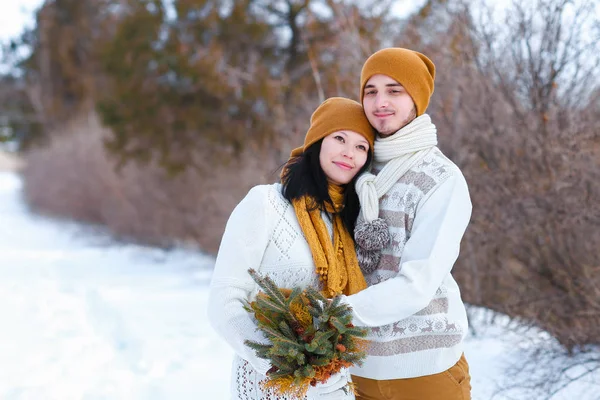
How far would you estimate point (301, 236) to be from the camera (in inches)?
95.8

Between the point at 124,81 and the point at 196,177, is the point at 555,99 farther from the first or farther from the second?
the point at 124,81

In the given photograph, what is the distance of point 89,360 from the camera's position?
585 cm

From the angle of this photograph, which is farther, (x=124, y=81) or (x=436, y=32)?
(x=124, y=81)

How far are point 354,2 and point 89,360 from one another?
4.89 meters

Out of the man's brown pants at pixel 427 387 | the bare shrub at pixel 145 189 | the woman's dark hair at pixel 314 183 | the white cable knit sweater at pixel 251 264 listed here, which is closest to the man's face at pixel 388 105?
the woman's dark hair at pixel 314 183

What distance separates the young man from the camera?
2.18 metres

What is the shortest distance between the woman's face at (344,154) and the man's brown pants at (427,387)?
79cm

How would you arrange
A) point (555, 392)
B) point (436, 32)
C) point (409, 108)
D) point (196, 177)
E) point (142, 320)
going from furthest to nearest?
point (196, 177), point (142, 320), point (436, 32), point (555, 392), point (409, 108)

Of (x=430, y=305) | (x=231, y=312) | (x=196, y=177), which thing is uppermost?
(x=196, y=177)

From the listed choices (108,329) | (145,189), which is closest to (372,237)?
(108,329)

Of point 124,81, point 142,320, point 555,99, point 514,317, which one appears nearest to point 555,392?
point 514,317

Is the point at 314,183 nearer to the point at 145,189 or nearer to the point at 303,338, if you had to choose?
the point at 303,338

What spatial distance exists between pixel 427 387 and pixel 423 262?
50 cm

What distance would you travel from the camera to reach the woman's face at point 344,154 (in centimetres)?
250
